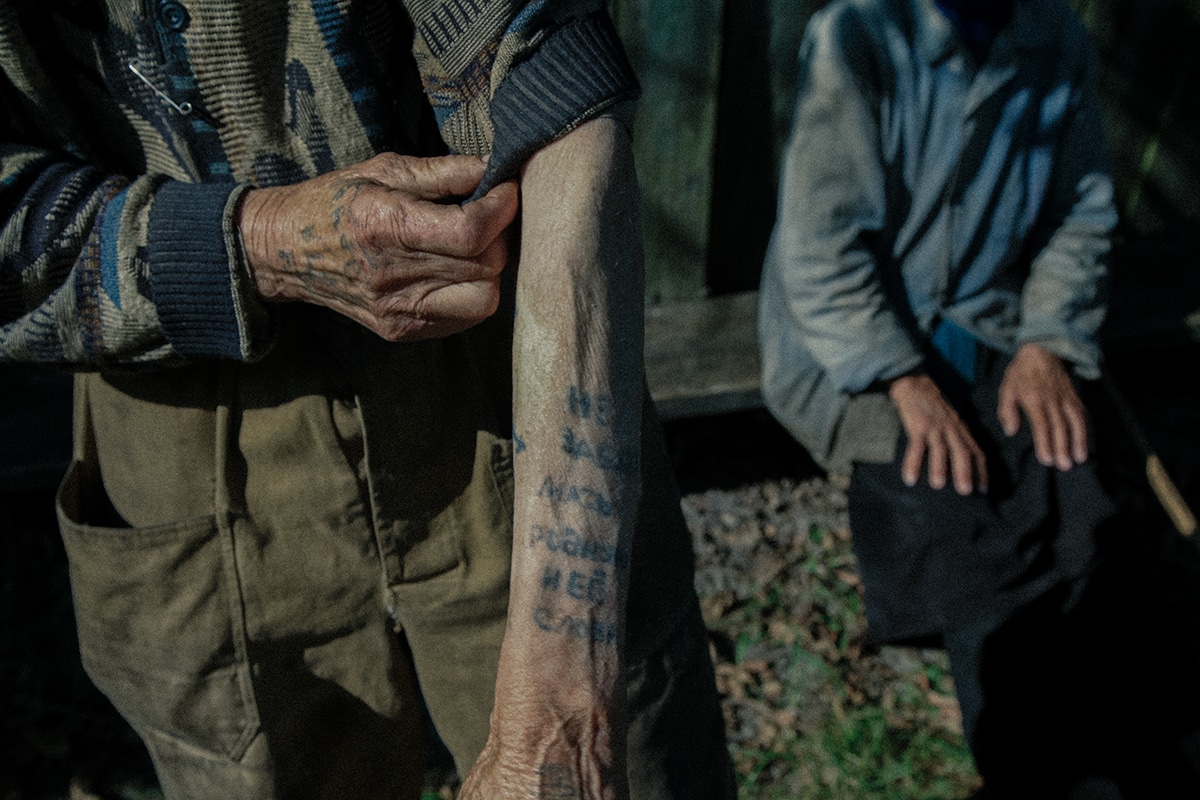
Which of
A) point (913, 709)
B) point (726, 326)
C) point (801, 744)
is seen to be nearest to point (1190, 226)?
point (726, 326)

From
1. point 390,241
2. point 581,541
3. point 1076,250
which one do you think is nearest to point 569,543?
point 581,541

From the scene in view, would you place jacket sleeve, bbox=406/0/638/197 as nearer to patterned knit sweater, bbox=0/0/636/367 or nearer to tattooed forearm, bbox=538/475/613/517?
patterned knit sweater, bbox=0/0/636/367

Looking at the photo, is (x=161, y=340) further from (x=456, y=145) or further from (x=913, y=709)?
(x=913, y=709)

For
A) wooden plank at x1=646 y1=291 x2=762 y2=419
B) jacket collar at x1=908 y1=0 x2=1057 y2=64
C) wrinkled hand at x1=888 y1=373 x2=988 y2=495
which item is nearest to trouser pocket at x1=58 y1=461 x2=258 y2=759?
wrinkled hand at x1=888 y1=373 x2=988 y2=495

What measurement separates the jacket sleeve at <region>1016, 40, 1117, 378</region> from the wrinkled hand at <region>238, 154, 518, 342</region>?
6.84 ft

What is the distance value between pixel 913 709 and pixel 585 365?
7.33 feet

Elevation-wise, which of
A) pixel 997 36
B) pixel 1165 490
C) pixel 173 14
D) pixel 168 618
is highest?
pixel 173 14

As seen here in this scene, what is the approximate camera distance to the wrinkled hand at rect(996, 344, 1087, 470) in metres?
2.61

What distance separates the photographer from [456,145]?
132cm

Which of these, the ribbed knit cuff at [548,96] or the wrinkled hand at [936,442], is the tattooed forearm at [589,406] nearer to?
the ribbed knit cuff at [548,96]

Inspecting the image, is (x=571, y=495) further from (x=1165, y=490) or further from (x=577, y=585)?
(x=1165, y=490)

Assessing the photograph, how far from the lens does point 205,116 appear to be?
1.28 metres

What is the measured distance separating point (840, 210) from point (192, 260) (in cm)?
191

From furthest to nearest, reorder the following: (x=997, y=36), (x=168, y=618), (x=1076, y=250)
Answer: (x=1076, y=250) → (x=997, y=36) → (x=168, y=618)
